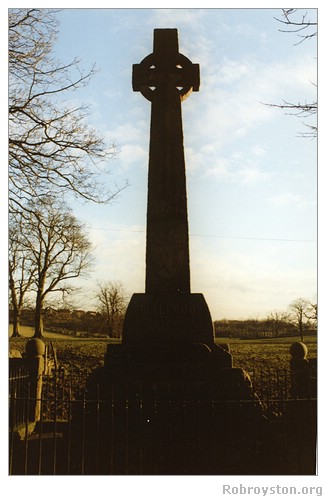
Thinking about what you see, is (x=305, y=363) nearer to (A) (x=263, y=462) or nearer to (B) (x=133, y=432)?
(A) (x=263, y=462)

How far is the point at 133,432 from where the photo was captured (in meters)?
5.59

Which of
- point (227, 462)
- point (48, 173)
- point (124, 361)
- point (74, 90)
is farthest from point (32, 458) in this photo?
point (74, 90)

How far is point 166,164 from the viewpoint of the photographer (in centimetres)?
784

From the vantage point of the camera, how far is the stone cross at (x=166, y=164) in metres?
7.50

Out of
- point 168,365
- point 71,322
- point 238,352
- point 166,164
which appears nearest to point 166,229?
point 166,164

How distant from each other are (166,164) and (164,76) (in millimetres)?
1674

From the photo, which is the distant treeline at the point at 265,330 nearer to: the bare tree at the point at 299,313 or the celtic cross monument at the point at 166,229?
the bare tree at the point at 299,313

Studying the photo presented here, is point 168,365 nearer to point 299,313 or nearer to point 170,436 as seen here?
point 170,436

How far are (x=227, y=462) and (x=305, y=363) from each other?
4.04 meters

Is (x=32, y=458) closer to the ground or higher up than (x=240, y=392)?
closer to the ground

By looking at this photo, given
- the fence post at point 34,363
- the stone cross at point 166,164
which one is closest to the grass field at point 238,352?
the fence post at point 34,363

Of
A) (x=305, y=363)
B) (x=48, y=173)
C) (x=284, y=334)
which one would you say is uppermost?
(x=48, y=173)
